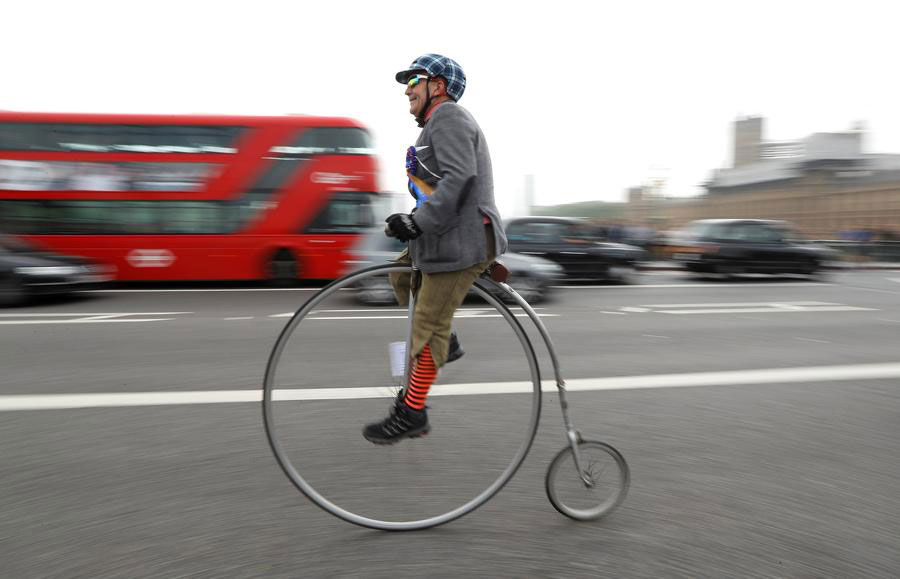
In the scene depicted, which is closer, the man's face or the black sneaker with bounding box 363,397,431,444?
the man's face

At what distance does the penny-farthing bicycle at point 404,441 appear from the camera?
242 cm

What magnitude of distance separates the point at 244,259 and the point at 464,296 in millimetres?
11732

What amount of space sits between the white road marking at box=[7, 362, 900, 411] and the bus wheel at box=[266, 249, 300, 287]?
912 centimetres

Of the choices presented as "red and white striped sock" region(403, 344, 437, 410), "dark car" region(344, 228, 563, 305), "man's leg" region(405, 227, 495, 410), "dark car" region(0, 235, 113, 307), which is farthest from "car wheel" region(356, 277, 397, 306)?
"dark car" region(0, 235, 113, 307)

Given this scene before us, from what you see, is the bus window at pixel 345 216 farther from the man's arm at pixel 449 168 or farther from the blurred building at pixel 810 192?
the blurred building at pixel 810 192

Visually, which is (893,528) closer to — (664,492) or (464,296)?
(664,492)

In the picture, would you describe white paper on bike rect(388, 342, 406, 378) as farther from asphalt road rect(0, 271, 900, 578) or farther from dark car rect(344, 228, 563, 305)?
dark car rect(344, 228, 563, 305)

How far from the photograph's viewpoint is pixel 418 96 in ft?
7.96

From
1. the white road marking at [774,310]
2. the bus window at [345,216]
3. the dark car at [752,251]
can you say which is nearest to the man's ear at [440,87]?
the white road marking at [774,310]

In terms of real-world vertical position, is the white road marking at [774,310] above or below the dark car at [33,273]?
below

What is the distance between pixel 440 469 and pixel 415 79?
1.71m

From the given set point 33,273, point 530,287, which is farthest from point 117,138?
point 530,287

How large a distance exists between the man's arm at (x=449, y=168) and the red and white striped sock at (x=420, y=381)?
0.56 metres

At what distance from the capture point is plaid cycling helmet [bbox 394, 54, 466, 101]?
238 cm
